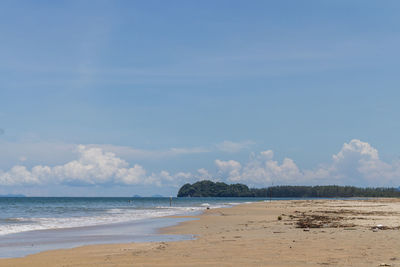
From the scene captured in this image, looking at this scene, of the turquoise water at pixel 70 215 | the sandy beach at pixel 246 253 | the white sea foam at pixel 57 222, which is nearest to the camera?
the sandy beach at pixel 246 253

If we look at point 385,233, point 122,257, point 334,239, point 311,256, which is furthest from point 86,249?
point 385,233

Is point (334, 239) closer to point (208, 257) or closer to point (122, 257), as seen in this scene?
point (208, 257)

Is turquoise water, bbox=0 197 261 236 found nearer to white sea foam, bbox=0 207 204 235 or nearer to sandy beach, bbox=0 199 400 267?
white sea foam, bbox=0 207 204 235

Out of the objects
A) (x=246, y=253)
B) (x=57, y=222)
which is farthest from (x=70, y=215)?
(x=246, y=253)

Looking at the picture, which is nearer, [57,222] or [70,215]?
[57,222]

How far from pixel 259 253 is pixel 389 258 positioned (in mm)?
3657

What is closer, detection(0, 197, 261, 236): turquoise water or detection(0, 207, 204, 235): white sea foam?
detection(0, 207, 204, 235): white sea foam

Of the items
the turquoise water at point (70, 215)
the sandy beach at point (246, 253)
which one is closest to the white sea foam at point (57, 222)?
the turquoise water at point (70, 215)

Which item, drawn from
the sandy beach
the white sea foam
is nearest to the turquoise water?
the white sea foam

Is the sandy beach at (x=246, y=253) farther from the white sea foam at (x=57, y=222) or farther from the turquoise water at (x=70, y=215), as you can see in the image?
the white sea foam at (x=57, y=222)

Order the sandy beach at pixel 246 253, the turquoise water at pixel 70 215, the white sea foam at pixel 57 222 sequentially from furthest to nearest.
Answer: the turquoise water at pixel 70 215
the white sea foam at pixel 57 222
the sandy beach at pixel 246 253

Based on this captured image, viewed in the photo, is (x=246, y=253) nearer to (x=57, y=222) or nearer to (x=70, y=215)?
(x=57, y=222)

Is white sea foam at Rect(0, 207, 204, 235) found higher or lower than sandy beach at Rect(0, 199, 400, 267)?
lower

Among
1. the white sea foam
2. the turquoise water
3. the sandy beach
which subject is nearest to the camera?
the sandy beach
